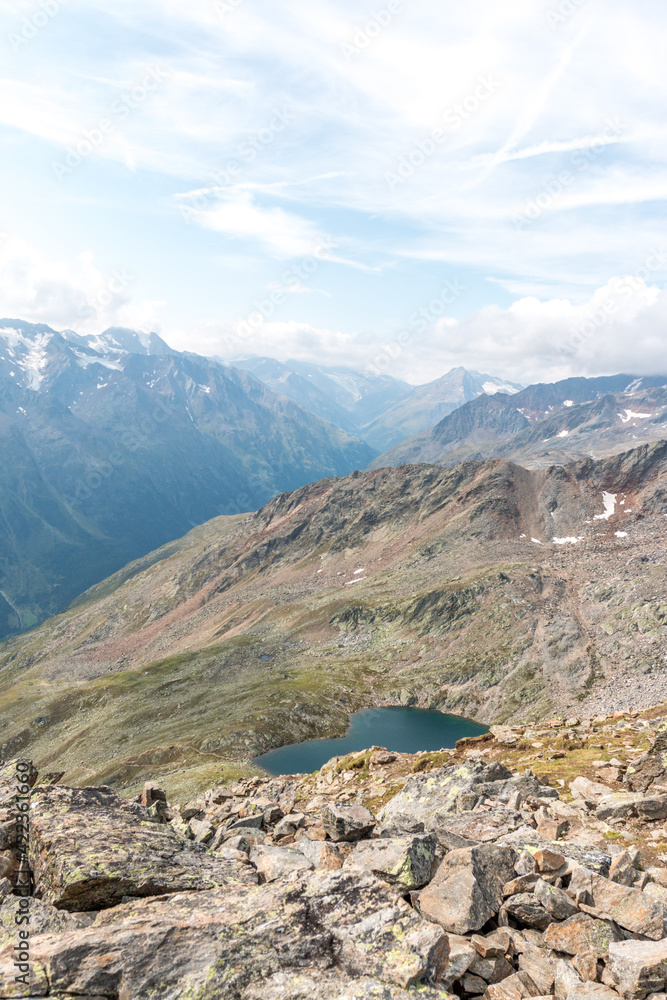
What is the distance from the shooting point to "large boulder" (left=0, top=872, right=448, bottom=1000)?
10.7 metres

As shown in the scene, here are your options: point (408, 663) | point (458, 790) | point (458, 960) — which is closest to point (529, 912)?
point (458, 960)

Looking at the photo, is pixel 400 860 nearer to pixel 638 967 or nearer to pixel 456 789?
pixel 638 967

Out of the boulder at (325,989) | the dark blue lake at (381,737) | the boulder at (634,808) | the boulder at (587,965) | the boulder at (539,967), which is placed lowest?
the dark blue lake at (381,737)

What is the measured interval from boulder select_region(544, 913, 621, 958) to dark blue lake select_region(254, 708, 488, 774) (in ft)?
302

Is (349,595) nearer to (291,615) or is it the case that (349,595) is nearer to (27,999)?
(291,615)

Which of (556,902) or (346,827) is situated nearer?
(556,902)

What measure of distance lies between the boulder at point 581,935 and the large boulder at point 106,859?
Result: 338 inches

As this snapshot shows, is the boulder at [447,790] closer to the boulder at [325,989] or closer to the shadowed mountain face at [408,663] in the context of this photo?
the boulder at [325,989]

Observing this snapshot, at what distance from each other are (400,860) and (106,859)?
341 inches

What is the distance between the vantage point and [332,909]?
12758 millimetres

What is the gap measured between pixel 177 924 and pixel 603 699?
116185 mm

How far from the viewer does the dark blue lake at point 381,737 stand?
330 feet

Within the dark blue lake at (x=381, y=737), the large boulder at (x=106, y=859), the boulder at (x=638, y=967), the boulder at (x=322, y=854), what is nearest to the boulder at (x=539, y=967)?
the boulder at (x=638, y=967)

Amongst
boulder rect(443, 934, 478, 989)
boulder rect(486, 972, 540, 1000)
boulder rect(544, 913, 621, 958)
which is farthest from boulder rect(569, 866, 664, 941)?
boulder rect(443, 934, 478, 989)
